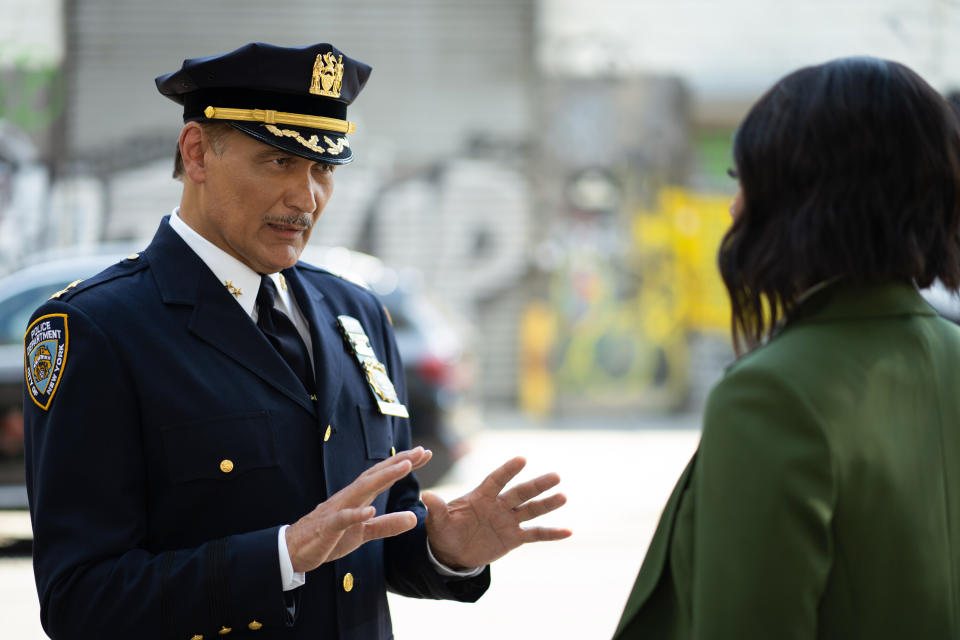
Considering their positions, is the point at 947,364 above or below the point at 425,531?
above

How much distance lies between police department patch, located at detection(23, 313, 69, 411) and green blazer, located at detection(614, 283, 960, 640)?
3.65 ft

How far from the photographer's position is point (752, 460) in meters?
1.43

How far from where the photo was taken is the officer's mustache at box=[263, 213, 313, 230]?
216 cm

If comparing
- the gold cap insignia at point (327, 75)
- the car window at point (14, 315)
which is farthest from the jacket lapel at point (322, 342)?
the car window at point (14, 315)

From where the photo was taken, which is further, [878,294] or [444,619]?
[444,619]

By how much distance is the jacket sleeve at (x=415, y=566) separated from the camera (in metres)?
2.23

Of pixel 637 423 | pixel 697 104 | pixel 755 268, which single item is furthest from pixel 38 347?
pixel 697 104

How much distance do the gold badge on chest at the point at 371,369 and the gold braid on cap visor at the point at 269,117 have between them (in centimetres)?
42

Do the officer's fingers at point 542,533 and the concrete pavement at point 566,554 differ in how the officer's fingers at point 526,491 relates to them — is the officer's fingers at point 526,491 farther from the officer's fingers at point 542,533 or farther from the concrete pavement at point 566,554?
the concrete pavement at point 566,554

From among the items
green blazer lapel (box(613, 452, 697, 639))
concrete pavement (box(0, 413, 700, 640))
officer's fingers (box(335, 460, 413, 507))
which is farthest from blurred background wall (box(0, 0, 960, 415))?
green blazer lapel (box(613, 452, 697, 639))

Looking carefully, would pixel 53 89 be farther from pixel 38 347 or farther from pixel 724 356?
pixel 38 347

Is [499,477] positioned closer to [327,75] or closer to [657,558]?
[657,558]

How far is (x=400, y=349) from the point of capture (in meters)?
5.91

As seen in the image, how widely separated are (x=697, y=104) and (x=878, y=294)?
451 inches
